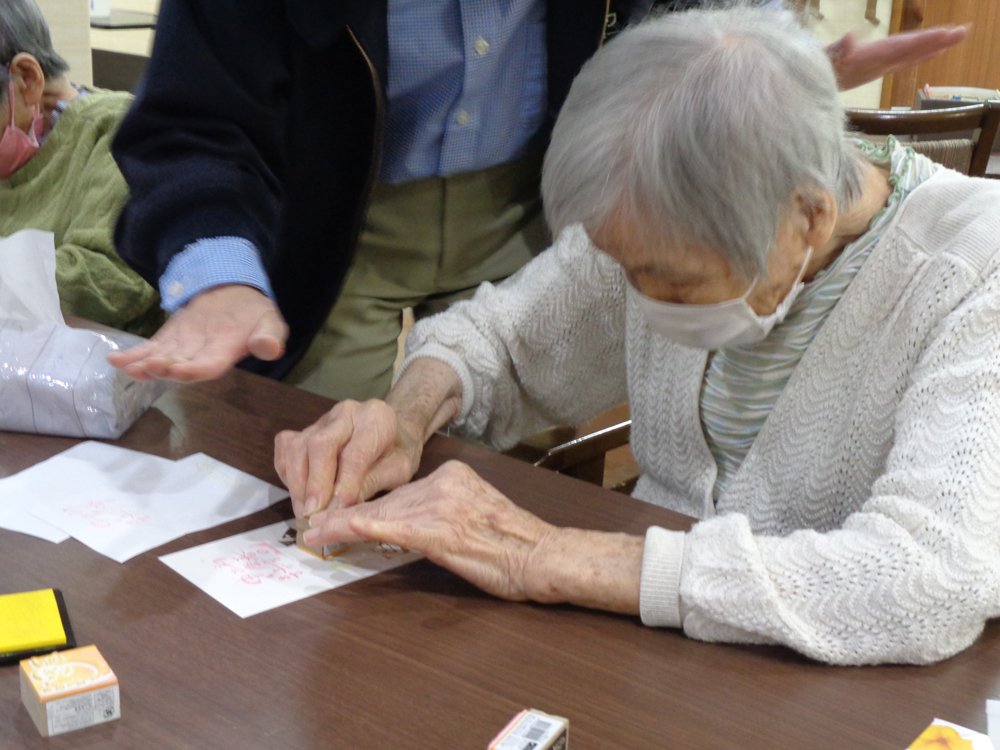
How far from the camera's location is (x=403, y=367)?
1458 millimetres

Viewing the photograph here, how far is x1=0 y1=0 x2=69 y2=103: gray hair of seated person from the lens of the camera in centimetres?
203

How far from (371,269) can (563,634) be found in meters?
0.90

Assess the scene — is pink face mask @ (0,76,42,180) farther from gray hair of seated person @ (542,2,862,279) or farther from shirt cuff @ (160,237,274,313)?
gray hair of seated person @ (542,2,862,279)

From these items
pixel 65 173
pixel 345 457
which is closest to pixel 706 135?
pixel 345 457

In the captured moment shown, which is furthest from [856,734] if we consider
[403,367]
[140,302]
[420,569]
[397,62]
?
[140,302]

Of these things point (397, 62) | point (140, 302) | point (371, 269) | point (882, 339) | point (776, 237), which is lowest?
point (140, 302)

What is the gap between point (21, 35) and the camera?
2055 millimetres

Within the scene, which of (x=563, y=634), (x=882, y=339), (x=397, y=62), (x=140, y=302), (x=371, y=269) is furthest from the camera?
(x=140, y=302)

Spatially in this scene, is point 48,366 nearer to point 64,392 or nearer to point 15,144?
point 64,392

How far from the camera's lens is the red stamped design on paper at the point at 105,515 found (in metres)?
1.08

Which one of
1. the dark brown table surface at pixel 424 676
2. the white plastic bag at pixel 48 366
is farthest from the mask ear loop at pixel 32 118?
the dark brown table surface at pixel 424 676

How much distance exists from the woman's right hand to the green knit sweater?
92 cm

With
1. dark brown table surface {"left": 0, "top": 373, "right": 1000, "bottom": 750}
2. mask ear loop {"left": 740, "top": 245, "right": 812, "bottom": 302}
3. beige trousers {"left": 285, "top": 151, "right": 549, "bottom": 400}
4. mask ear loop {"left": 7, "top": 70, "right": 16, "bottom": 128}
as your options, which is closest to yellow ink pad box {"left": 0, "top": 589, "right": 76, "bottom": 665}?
dark brown table surface {"left": 0, "top": 373, "right": 1000, "bottom": 750}

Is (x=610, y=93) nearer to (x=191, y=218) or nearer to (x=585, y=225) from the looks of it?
(x=585, y=225)
